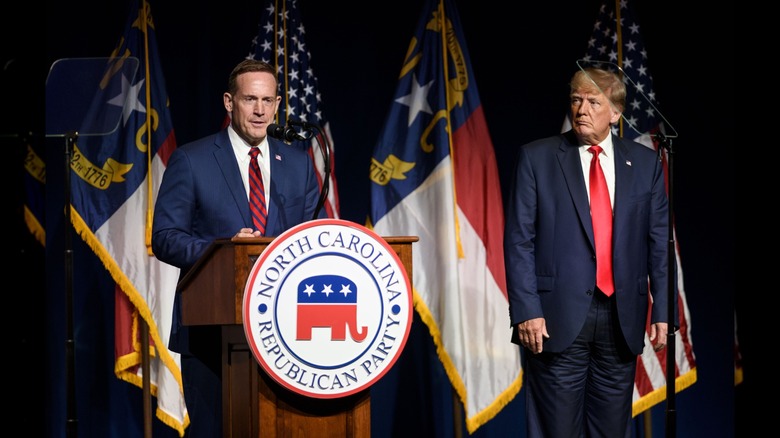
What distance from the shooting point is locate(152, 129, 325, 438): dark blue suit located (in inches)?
112

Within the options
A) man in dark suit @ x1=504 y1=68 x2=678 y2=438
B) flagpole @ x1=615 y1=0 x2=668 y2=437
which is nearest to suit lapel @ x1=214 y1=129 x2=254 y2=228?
man in dark suit @ x1=504 y1=68 x2=678 y2=438

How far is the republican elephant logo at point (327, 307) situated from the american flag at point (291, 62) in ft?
7.69

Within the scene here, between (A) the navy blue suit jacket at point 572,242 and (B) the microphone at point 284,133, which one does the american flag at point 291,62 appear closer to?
(A) the navy blue suit jacket at point 572,242

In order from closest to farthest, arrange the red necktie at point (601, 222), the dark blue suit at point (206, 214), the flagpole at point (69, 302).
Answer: the dark blue suit at point (206, 214) < the red necktie at point (601, 222) < the flagpole at point (69, 302)

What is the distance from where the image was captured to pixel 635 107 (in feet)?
11.1

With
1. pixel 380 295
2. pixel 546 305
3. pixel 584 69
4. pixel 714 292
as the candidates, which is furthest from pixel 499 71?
pixel 380 295

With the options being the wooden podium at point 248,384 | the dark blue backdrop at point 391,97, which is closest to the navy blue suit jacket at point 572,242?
the wooden podium at point 248,384

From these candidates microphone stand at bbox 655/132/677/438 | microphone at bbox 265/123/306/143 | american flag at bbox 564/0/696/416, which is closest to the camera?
microphone at bbox 265/123/306/143

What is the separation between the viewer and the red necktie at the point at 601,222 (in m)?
3.24

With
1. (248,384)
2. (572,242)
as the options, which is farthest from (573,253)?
(248,384)

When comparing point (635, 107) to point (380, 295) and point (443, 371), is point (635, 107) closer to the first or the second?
point (380, 295)

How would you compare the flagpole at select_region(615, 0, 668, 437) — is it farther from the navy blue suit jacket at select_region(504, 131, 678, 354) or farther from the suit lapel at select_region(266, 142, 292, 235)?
the suit lapel at select_region(266, 142, 292, 235)

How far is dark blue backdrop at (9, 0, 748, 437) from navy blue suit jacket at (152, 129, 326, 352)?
2.16 meters

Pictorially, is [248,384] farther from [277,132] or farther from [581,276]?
[581,276]
